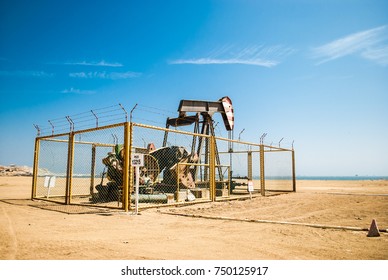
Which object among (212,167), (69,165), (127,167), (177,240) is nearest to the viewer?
(177,240)

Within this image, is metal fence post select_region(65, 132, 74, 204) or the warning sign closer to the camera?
the warning sign

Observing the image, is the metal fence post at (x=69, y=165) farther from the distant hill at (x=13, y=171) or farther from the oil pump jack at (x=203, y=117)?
the distant hill at (x=13, y=171)

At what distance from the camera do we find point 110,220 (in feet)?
24.1

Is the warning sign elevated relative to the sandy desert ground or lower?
elevated

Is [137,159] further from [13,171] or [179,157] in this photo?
[13,171]

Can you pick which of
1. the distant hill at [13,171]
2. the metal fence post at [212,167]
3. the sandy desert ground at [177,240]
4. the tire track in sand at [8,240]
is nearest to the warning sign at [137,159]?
the sandy desert ground at [177,240]

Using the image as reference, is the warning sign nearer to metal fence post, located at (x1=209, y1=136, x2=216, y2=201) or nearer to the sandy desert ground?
the sandy desert ground

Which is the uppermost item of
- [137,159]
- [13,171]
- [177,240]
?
[137,159]

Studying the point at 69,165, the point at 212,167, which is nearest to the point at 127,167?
the point at 69,165

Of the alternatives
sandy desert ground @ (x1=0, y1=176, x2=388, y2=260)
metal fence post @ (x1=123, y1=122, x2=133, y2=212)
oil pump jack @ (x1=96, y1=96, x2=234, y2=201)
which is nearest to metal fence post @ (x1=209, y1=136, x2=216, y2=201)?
oil pump jack @ (x1=96, y1=96, x2=234, y2=201)

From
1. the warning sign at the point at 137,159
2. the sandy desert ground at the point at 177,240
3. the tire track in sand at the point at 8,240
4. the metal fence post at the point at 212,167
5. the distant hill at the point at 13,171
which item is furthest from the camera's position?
the distant hill at the point at 13,171

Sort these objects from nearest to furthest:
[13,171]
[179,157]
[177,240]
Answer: [177,240] → [179,157] → [13,171]

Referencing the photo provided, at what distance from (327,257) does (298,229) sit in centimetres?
217
